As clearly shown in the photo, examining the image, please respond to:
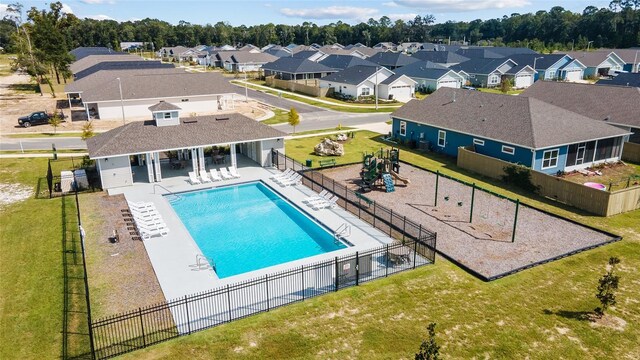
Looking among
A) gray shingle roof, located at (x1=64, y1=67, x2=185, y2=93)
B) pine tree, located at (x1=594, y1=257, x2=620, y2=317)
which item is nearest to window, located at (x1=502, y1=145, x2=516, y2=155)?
pine tree, located at (x1=594, y1=257, x2=620, y2=317)

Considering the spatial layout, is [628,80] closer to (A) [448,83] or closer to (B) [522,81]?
(A) [448,83]

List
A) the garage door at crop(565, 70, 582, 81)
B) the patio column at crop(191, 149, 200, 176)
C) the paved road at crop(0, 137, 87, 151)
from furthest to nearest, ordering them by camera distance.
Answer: the garage door at crop(565, 70, 582, 81) < the paved road at crop(0, 137, 87, 151) < the patio column at crop(191, 149, 200, 176)

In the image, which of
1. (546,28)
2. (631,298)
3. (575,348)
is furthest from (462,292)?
(546,28)

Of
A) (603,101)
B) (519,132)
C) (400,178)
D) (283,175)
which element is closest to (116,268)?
(283,175)

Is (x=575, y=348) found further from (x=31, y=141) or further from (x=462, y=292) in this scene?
(x=31, y=141)

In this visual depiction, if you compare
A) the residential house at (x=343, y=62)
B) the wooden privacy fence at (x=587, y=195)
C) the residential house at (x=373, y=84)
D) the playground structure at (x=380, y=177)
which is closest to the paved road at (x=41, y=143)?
the playground structure at (x=380, y=177)

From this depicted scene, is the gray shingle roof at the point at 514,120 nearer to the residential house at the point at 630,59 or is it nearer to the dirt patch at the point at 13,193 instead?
the dirt patch at the point at 13,193

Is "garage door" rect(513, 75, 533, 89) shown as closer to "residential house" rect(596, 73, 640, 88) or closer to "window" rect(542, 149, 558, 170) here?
"residential house" rect(596, 73, 640, 88)
